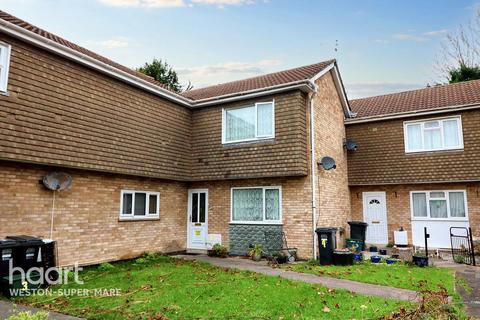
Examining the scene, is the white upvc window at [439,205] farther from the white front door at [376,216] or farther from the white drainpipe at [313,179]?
the white drainpipe at [313,179]

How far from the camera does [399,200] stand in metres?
13.7

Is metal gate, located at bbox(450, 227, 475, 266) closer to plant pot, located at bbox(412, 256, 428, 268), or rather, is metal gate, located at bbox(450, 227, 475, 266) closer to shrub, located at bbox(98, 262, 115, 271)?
plant pot, located at bbox(412, 256, 428, 268)

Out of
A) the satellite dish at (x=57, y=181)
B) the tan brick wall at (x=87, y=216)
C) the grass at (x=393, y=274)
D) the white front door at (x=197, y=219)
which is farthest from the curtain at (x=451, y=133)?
the satellite dish at (x=57, y=181)

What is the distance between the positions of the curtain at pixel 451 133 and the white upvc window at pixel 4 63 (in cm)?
1442

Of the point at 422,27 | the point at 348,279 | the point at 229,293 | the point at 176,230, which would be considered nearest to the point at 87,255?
the point at 176,230

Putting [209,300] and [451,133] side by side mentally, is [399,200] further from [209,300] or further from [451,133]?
[209,300]

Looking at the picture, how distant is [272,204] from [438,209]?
22.6 feet

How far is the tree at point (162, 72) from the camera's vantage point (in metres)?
30.4

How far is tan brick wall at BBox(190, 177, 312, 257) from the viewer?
1052 centimetres

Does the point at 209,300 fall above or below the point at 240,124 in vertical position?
below

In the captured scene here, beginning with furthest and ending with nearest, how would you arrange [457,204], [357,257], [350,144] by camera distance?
1. [350,144]
2. [457,204]
3. [357,257]

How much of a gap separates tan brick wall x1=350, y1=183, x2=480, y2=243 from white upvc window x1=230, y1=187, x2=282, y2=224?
5114 millimetres

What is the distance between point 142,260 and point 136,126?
4.18m

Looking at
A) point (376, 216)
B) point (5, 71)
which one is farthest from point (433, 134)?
point (5, 71)
